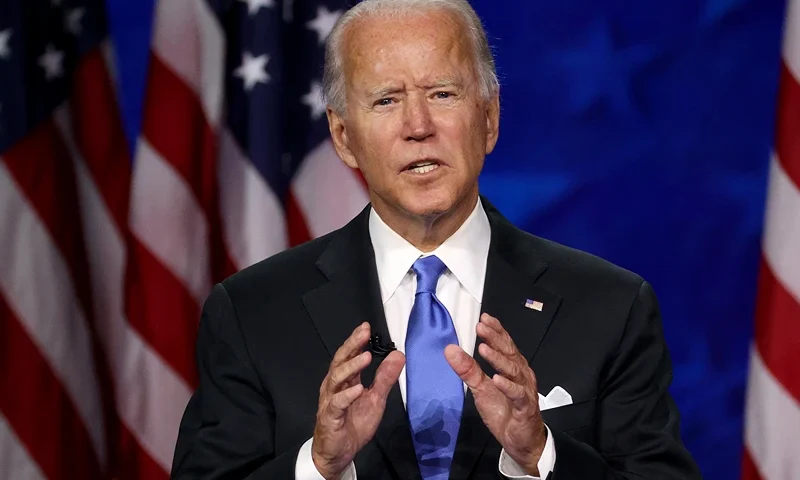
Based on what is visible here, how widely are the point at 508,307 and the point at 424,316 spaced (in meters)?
0.17

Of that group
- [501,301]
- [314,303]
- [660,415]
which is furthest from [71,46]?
[660,415]

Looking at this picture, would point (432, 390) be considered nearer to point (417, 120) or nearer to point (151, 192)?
point (417, 120)

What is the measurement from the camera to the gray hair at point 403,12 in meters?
2.12

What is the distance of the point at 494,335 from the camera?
1.71 meters

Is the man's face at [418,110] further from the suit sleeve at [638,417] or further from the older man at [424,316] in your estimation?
the suit sleeve at [638,417]

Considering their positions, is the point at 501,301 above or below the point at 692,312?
above

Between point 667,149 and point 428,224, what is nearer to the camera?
point 428,224

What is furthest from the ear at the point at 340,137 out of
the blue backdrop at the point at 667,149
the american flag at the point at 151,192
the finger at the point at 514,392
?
the blue backdrop at the point at 667,149

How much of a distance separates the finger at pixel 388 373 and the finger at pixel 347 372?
39mm

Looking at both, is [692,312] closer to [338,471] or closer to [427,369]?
[427,369]

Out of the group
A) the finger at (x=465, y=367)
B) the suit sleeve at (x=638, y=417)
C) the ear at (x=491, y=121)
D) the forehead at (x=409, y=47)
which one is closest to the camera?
the finger at (x=465, y=367)

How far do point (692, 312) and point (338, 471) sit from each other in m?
2.19

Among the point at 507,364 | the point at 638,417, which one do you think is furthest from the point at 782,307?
the point at 507,364

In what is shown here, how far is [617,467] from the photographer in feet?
6.47
